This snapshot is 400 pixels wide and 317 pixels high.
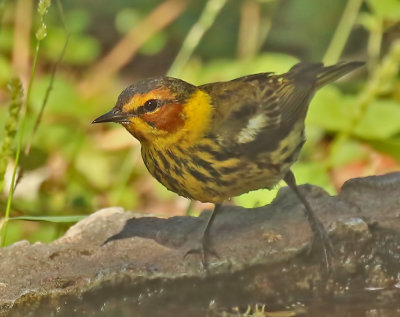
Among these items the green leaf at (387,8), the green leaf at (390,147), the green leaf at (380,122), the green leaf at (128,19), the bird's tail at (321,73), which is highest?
the green leaf at (128,19)

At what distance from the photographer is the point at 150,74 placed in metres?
7.24

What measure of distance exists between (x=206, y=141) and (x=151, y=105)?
0.87 feet

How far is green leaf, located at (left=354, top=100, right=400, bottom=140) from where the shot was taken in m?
5.50

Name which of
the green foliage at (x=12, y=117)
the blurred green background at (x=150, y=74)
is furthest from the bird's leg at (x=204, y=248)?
the blurred green background at (x=150, y=74)

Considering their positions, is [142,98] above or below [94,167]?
below

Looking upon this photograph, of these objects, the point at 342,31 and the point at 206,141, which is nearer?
the point at 206,141

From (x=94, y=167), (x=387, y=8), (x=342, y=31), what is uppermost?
(x=342, y=31)

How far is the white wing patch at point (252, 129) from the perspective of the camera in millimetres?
3529

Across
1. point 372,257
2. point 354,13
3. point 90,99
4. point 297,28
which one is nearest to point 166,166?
point 372,257

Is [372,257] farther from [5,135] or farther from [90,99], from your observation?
[90,99]

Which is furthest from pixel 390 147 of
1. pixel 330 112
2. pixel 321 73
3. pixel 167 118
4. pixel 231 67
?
pixel 167 118

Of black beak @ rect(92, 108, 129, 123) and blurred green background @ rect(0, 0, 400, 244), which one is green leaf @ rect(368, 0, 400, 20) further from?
black beak @ rect(92, 108, 129, 123)

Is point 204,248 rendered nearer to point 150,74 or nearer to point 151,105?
point 151,105

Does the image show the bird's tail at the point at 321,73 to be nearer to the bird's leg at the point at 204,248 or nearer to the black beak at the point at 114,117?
the bird's leg at the point at 204,248
